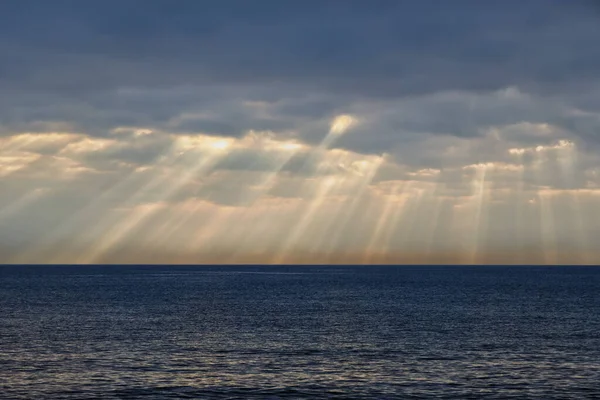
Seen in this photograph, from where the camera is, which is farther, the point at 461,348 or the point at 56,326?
the point at 56,326

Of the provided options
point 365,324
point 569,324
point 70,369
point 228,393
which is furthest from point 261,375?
point 569,324

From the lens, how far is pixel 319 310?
12938 centimetres

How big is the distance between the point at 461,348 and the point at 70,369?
134 feet

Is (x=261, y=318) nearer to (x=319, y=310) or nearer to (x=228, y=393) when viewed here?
(x=319, y=310)

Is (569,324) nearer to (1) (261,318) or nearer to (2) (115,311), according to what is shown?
(1) (261,318)

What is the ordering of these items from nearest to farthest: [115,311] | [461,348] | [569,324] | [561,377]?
[561,377], [461,348], [569,324], [115,311]

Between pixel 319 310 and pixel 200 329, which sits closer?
pixel 200 329

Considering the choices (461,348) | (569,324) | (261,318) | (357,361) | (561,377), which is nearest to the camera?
(561,377)

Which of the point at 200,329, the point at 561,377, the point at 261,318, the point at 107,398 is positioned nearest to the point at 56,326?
the point at 200,329

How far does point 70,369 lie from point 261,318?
50.7 meters

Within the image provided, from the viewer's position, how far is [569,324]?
103 meters

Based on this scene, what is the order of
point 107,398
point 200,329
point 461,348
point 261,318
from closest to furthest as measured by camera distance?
point 107,398, point 461,348, point 200,329, point 261,318

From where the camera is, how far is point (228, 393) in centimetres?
5466

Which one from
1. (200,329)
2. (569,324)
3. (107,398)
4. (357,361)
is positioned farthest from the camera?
(569,324)
